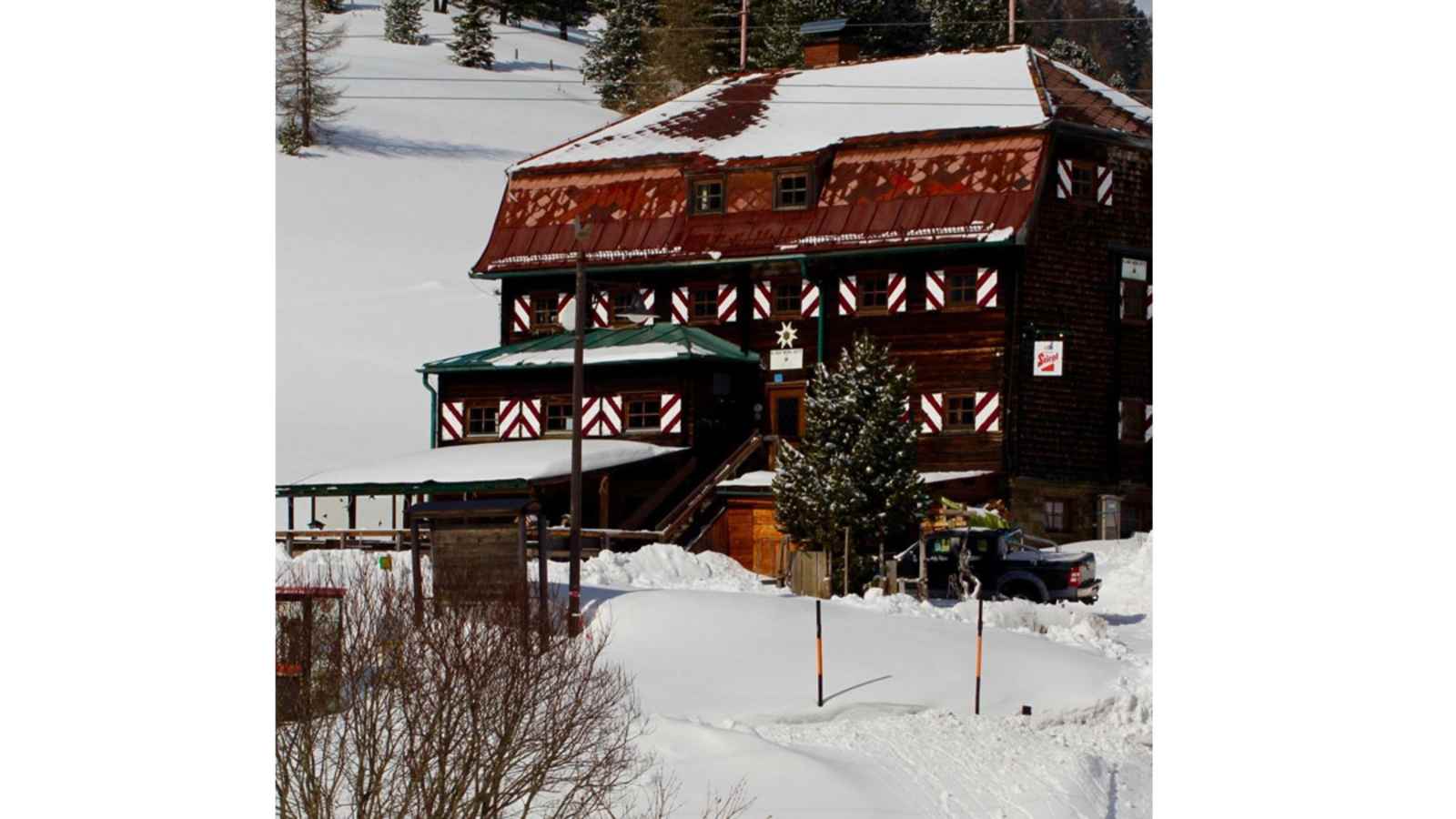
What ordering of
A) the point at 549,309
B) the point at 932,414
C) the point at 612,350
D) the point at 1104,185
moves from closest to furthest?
the point at 1104,185 → the point at 932,414 → the point at 612,350 → the point at 549,309

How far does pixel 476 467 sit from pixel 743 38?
7.40 metres

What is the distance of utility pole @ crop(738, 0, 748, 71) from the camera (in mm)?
27484

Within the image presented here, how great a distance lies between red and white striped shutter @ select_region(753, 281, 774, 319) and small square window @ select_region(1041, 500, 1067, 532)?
732 centimetres

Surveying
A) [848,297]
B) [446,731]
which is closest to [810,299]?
[848,297]

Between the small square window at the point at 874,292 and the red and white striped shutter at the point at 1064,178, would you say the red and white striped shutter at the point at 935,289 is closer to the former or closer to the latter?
the small square window at the point at 874,292

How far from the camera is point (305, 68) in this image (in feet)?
63.3

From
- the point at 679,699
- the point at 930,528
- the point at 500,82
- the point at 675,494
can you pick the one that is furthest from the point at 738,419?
the point at 679,699

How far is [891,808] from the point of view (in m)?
15.3

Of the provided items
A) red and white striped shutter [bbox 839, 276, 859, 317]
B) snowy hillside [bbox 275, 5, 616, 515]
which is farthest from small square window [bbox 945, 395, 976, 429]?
snowy hillside [bbox 275, 5, 616, 515]

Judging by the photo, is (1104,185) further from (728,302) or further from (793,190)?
(728,302)

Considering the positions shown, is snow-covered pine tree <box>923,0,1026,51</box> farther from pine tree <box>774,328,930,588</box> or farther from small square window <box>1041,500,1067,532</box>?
small square window <box>1041,500,1067,532</box>

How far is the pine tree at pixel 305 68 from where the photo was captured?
61.8 feet

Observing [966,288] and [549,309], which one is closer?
[966,288]
